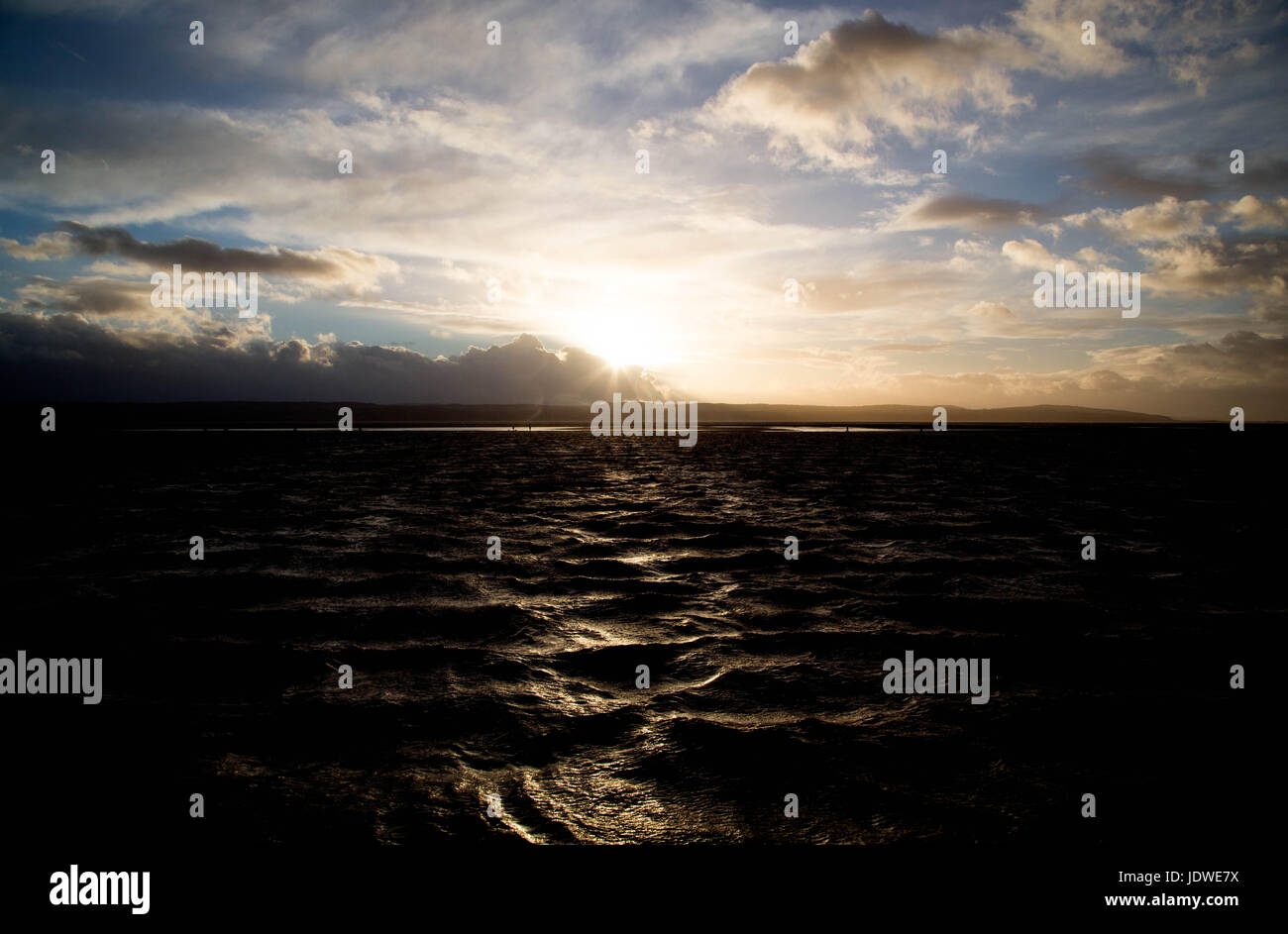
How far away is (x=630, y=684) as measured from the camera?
834 cm

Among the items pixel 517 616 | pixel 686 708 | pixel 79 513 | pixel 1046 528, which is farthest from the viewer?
pixel 79 513

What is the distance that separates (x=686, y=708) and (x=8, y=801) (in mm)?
6430

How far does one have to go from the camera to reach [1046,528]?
2100 centimetres

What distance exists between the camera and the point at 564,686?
8.20 m

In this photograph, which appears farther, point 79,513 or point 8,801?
point 79,513

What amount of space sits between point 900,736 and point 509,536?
46.3 ft

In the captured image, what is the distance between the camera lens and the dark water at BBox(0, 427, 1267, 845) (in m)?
5.49

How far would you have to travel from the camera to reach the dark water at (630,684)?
5.49 meters
